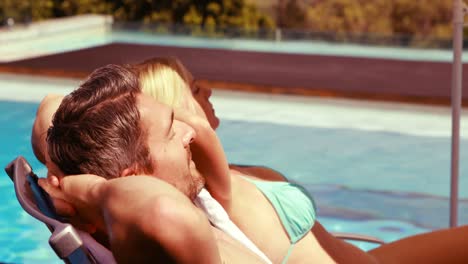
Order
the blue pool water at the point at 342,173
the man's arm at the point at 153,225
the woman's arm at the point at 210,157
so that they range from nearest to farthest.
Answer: the man's arm at the point at 153,225, the woman's arm at the point at 210,157, the blue pool water at the point at 342,173

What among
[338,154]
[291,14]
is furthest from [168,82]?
[291,14]

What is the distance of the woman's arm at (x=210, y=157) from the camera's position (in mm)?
1785

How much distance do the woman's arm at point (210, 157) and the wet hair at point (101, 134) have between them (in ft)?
0.95

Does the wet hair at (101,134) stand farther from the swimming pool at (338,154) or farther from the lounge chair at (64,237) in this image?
the swimming pool at (338,154)

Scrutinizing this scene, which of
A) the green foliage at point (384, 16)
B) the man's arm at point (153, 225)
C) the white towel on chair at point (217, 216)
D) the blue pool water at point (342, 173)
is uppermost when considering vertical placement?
the man's arm at point (153, 225)

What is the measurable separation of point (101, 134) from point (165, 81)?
0.56 m

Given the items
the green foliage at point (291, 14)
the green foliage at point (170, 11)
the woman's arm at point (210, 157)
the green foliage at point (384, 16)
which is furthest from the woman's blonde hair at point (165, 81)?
the green foliage at point (170, 11)

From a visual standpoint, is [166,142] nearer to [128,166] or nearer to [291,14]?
[128,166]

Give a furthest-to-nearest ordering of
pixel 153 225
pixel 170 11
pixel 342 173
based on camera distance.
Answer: pixel 170 11
pixel 342 173
pixel 153 225

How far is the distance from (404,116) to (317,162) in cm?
144

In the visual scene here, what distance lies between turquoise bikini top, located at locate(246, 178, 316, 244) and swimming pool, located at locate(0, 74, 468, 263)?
8.59 feet

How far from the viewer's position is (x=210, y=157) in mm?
1836

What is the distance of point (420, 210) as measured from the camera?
5477mm

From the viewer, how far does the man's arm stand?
122 cm
